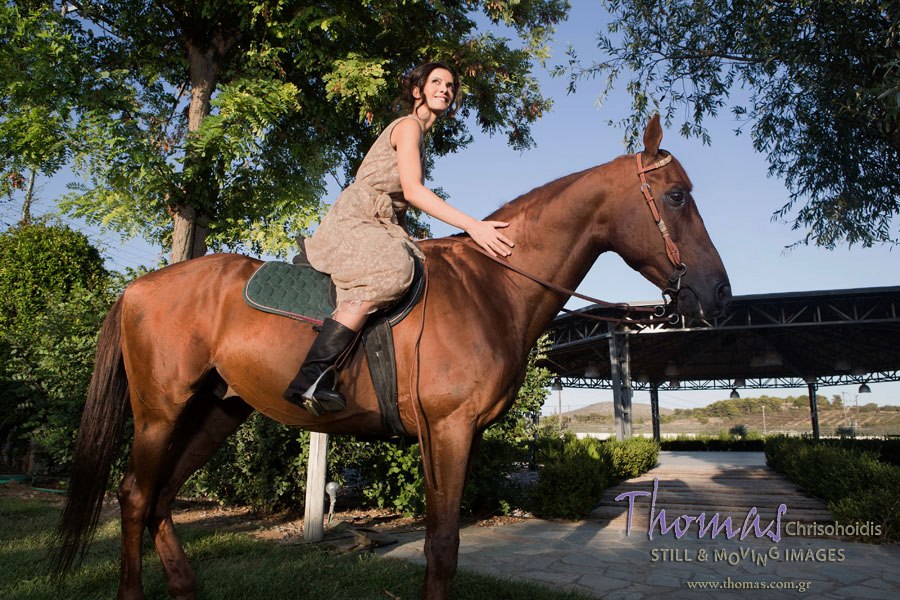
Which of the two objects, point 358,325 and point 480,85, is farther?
point 480,85

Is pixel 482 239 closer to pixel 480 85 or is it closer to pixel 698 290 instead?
pixel 698 290

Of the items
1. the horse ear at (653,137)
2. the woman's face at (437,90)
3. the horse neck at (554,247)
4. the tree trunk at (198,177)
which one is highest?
the tree trunk at (198,177)

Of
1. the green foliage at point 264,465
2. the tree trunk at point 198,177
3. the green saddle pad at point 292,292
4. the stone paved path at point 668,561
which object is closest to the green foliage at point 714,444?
the stone paved path at point 668,561

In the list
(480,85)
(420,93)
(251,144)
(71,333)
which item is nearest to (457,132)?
(480,85)

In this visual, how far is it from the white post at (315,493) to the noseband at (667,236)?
163 inches

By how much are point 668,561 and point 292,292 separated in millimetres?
4498

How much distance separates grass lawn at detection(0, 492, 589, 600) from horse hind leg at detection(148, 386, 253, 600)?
0.33 m

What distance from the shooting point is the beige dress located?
2574 millimetres

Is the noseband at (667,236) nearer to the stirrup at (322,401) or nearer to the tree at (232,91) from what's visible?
the stirrup at (322,401)

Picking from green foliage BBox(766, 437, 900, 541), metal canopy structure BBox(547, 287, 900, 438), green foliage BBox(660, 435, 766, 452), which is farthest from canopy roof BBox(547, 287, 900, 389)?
green foliage BBox(766, 437, 900, 541)

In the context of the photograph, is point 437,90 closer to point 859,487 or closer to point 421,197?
point 421,197

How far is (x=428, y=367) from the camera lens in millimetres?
2492

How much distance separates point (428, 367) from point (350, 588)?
7.05 feet

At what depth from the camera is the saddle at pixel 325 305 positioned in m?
2.60
